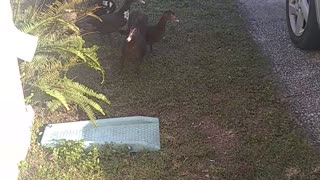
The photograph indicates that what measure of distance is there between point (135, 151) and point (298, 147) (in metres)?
1.14

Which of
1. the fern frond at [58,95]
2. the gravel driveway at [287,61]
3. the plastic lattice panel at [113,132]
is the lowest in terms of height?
the gravel driveway at [287,61]

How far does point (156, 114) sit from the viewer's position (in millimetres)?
4344

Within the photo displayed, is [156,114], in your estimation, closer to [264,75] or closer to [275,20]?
[264,75]

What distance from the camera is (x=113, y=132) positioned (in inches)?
160

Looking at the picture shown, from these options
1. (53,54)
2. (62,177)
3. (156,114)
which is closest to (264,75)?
(156,114)

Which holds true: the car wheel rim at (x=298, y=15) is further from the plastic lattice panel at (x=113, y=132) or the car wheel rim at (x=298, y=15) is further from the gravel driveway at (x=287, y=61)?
the plastic lattice panel at (x=113, y=132)

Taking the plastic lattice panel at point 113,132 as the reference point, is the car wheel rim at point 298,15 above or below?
above

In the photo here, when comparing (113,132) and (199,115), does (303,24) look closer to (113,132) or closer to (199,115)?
(199,115)

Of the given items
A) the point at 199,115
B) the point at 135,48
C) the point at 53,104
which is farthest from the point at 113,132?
the point at 135,48

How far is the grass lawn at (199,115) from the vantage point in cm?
361

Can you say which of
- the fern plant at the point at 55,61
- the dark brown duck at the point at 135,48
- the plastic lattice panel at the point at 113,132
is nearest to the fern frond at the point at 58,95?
the fern plant at the point at 55,61

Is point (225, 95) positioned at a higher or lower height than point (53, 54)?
lower

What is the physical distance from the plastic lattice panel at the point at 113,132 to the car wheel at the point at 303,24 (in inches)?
66.3

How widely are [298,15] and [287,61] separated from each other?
46cm
